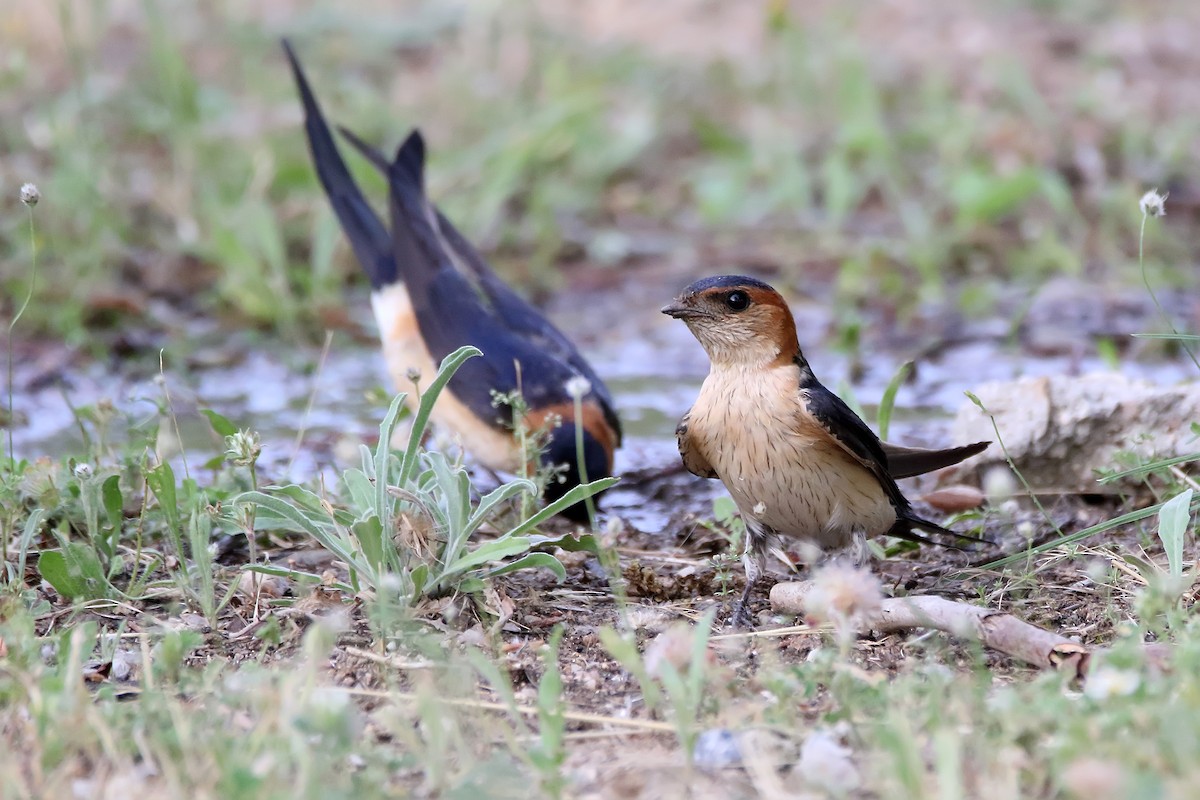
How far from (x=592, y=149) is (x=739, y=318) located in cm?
515

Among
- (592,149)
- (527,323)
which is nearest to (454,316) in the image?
(527,323)

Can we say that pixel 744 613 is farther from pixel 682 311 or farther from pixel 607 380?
pixel 607 380

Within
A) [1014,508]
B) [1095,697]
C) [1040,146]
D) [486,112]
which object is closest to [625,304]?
[486,112]

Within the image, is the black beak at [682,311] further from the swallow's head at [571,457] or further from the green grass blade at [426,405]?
the swallow's head at [571,457]

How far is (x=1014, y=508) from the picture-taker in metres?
4.20

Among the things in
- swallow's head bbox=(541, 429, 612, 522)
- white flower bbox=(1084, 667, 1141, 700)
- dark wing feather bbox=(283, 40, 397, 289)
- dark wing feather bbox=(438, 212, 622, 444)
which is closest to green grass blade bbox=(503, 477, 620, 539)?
white flower bbox=(1084, 667, 1141, 700)

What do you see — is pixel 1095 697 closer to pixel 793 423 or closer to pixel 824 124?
pixel 793 423

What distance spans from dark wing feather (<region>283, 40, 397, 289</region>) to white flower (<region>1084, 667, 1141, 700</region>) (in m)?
4.20

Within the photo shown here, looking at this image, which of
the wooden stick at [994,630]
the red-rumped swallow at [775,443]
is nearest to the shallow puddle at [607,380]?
the red-rumped swallow at [775,443]

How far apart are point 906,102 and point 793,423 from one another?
21.3 ft

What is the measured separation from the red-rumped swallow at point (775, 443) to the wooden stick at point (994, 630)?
40 centimetres

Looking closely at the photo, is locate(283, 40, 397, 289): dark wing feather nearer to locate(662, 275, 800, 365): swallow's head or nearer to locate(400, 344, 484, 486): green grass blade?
locate(662, 275, 800, 365): swallow's head

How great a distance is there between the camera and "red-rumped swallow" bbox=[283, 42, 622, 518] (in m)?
4.96

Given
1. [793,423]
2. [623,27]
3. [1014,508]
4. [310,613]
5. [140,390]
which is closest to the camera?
[310,613]
